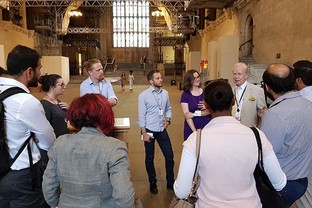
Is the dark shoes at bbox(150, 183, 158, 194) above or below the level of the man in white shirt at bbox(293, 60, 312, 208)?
below

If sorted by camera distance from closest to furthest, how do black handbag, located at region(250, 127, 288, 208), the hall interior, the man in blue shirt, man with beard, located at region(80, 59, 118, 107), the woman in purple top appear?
black handbag, located at region(250, 127, 288, 208), man with beard, located at region(80, 59, 118, 107), the woman in purple top, the man in blue shirt, the hall interior

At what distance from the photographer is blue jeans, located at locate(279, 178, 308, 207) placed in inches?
76.3

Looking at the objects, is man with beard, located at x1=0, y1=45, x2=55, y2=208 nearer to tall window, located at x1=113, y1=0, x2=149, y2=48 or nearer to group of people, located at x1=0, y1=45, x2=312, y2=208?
group of people, located at x1=0, y1=45, x2=312, y2=208

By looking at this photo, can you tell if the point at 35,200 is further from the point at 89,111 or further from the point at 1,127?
the point at 89,111

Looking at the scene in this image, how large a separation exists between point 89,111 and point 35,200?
2.84 ft

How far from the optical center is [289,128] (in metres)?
1.86

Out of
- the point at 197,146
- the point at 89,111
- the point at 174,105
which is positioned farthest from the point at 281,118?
the point at 174,105

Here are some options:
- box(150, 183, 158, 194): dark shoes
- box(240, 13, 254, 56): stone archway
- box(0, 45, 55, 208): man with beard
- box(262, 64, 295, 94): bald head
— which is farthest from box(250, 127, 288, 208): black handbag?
box(240, 13, 254, 56): stone archway

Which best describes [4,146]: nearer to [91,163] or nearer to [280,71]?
[91,163]

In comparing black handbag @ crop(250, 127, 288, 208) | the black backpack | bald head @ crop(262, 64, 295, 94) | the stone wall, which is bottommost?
black handbag @ crop(250, 127, 288, 208)

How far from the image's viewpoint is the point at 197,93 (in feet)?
11.8

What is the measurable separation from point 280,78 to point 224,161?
2.74 feet

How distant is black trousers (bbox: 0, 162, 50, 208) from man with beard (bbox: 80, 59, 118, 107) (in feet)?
4.87

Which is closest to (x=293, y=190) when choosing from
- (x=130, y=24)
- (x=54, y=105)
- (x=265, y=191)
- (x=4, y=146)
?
(x=265, y=191)
